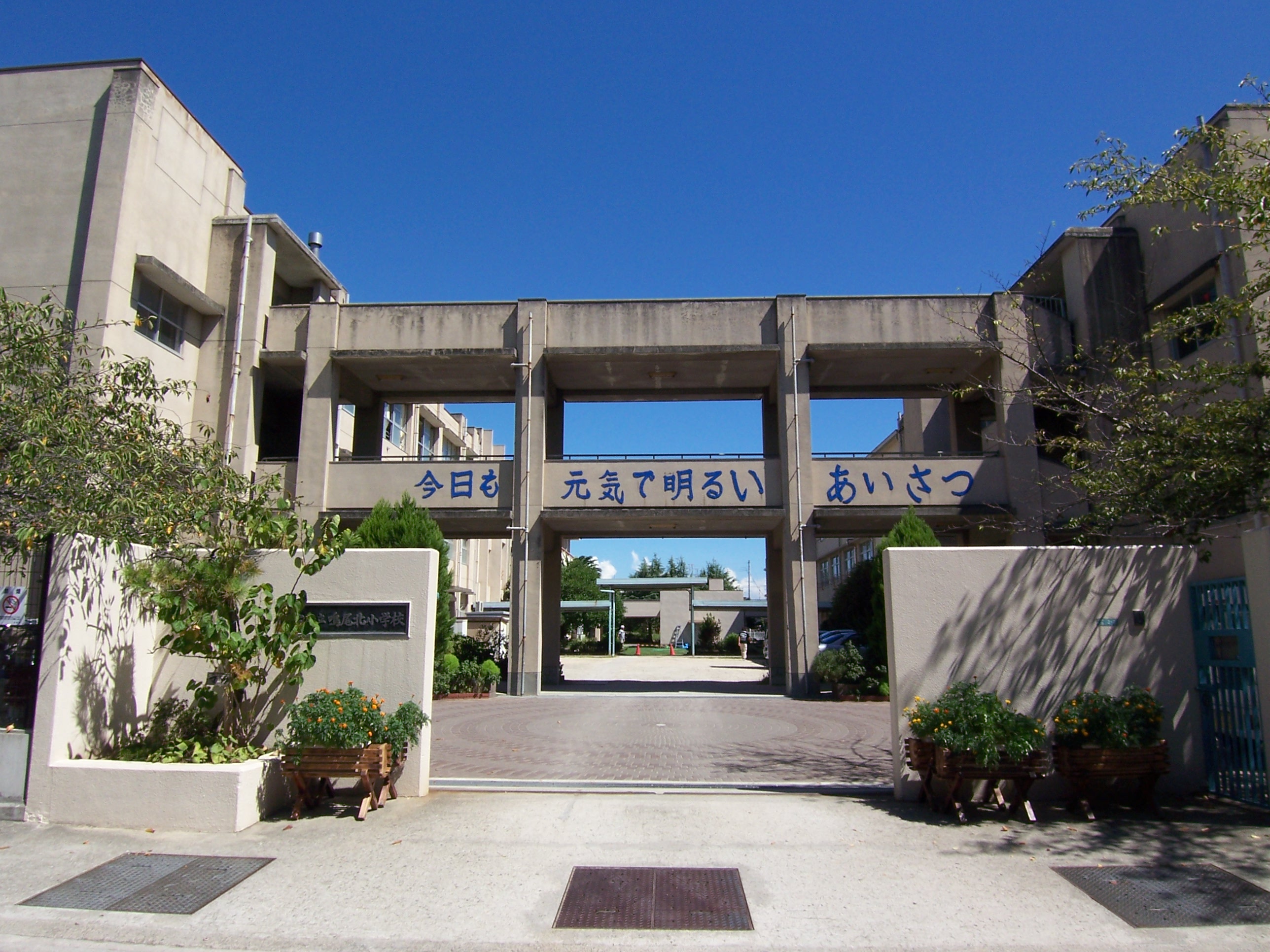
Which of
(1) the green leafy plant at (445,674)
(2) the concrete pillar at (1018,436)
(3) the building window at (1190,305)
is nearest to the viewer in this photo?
(3) the building window at (1190,305)

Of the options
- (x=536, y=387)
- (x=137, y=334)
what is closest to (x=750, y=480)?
(x=536, y=387)

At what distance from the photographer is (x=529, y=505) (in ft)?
62.6

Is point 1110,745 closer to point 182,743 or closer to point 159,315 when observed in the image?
point 182,743

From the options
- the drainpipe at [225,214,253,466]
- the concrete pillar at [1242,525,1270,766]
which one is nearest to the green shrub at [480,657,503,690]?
the drainpipe at [225,214,253,466]

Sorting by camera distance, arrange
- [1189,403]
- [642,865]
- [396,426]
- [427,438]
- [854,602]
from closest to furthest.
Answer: [642,865] < [1189,403] < [396,426] < [854,602] < [427,438]

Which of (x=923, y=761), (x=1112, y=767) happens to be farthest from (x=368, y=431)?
(x=1112, y=767)

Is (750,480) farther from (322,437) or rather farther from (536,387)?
(322,437)

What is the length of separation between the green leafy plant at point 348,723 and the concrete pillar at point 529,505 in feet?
36.3

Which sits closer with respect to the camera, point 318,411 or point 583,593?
point 318,411

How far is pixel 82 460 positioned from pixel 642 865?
6.36 metres

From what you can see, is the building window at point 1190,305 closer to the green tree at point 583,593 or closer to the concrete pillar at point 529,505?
the concrete pillar at point 529,505

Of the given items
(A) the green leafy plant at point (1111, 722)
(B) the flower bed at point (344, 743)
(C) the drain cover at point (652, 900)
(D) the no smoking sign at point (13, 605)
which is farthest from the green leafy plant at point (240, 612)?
(A) the green leafy plant at point (1111, 722)

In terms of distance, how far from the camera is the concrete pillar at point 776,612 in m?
21.0

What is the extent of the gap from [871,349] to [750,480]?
4.07m
